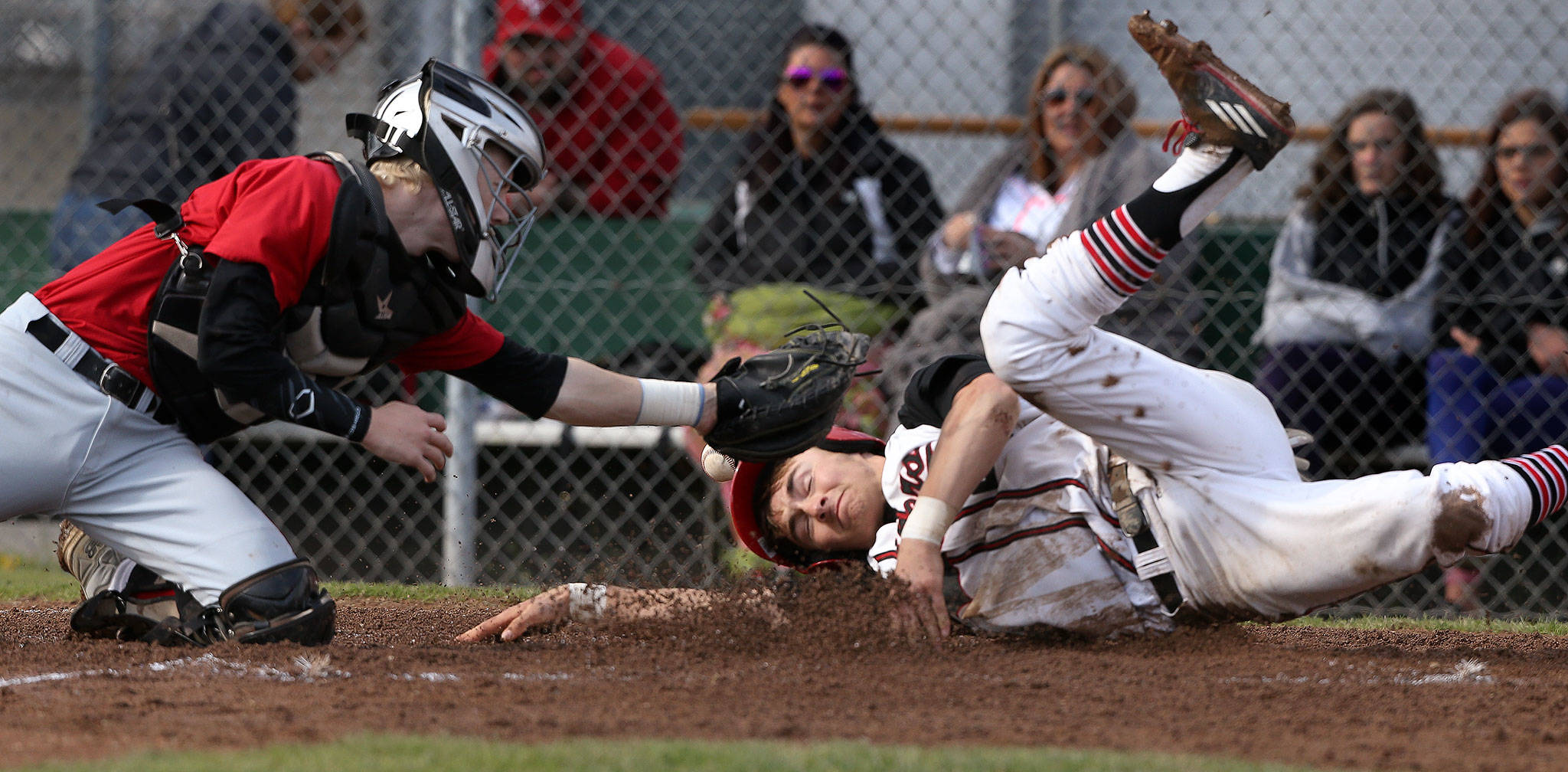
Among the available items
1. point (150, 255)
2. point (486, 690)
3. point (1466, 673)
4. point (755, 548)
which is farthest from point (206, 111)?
point (1466, 673)

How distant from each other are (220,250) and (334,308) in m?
0.32

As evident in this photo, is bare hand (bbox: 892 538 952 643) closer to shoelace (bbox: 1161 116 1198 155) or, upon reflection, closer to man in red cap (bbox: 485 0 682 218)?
shoelace (bbox: 1161 116 1198 155)

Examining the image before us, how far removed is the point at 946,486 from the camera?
3430 mm

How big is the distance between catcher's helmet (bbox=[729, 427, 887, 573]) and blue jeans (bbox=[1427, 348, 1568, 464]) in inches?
100

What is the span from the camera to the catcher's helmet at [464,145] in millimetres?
3646

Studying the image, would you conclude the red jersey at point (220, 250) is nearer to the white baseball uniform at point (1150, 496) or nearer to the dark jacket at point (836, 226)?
the white baseball uniform at point (1150, 496)

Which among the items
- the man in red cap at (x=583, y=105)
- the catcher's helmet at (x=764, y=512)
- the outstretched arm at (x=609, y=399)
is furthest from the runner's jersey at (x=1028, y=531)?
the man in red cap at (x=583, y=105)

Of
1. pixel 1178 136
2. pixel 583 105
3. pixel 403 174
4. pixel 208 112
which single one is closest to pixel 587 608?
pixel 403 174

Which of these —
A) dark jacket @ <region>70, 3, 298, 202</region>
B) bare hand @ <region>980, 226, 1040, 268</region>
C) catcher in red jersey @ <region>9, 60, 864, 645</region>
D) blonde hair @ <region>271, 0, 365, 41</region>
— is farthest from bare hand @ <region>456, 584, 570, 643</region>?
blonde hair @ <region>271, 0, 365, 41</region>

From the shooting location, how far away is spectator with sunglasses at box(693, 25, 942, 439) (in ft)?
18.6

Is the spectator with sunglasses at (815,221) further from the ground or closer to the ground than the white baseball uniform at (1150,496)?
further from the ground

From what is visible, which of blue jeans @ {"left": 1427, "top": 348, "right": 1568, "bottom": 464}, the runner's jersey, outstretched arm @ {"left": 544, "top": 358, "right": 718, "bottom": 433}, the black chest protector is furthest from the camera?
blue jeans @ {"left": 1427, "top": 348, "right": 1568, "bottom": 464}

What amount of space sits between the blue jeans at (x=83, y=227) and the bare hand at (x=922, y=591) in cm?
390

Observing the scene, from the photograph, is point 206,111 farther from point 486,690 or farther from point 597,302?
point 486,690
